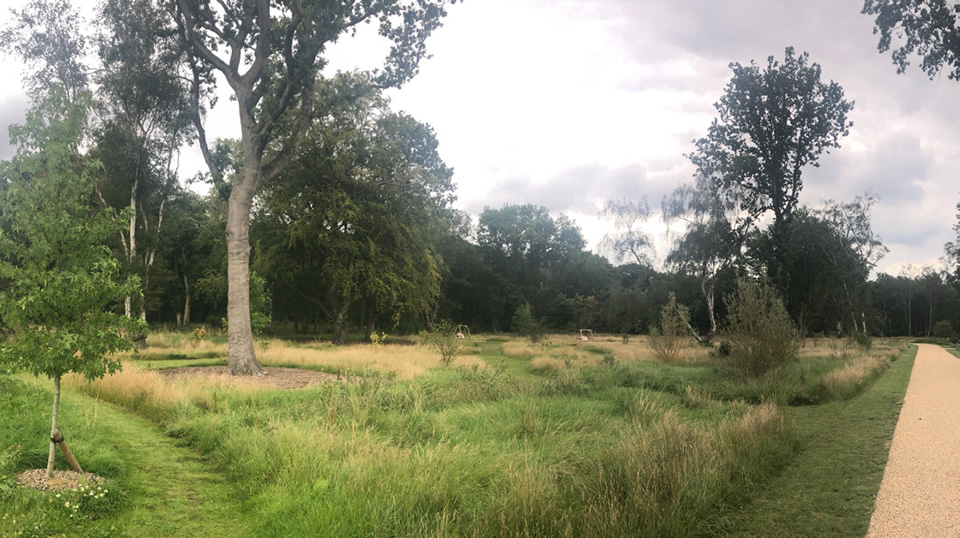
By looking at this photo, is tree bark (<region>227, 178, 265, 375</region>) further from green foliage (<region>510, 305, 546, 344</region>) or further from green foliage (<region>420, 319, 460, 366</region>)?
green foliage (<region>510, 305, 546, 344</region>)

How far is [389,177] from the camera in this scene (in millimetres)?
30562

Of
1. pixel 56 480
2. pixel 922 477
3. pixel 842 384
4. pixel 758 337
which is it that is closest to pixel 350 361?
Result: pixel 758 337

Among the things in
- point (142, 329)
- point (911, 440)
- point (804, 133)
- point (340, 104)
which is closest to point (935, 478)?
point (911, 440)

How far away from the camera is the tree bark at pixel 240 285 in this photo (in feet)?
48.7

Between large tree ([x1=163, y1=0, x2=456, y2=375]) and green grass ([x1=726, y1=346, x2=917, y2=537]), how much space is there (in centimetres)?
1319

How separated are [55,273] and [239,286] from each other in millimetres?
9655

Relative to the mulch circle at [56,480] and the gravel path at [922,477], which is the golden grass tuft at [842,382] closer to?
the gravel path at [922,477]

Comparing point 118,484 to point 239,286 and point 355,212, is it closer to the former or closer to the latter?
point 239,286

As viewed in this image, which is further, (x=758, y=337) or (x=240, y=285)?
(x=240, y=285)

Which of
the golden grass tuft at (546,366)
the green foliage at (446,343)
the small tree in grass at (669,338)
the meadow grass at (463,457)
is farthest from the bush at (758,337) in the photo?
the green foliage at (446,343)

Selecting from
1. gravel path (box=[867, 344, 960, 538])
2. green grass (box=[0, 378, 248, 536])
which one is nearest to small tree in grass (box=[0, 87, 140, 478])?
green grass (box=[0, 378, 248, 536])

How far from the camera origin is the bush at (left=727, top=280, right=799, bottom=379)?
1471 cm

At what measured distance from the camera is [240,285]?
15203mm

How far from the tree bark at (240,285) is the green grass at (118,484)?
5.92 meters
